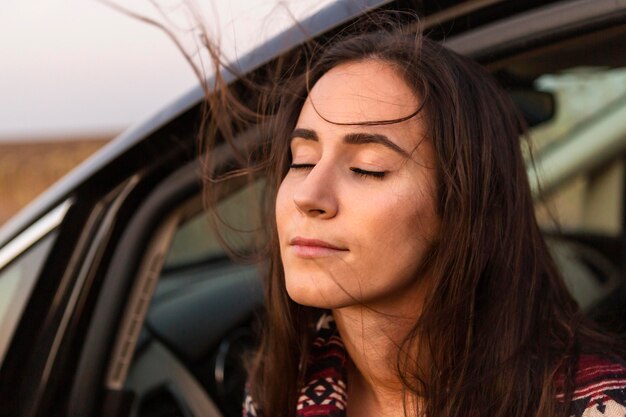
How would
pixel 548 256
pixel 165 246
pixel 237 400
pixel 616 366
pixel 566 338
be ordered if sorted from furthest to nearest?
pixel 237 400 → pixel 165 246 → pixel 548 256 → pixel 566 338 → pixel 616 366

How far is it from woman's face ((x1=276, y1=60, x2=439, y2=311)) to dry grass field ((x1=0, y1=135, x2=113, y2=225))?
457 inches

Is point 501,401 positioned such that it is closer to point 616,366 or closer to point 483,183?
point 616,366

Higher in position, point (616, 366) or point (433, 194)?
point (433, 194)

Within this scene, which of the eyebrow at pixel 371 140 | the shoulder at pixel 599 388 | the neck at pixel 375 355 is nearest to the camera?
the shoulder at pixel 599 388

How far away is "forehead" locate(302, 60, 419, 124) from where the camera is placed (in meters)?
1.63

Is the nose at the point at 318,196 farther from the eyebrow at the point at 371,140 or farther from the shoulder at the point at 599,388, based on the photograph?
the shoulder at the point at 599,388

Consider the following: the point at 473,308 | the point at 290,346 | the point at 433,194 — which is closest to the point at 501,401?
the point at 473,308

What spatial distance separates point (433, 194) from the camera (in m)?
1.61

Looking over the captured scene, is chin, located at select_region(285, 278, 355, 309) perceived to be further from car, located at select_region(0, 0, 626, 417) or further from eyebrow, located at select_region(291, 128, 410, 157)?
car, located at select_region(0, 0, 626, 417)

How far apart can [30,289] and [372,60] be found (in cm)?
108

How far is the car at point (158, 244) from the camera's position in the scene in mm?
1727

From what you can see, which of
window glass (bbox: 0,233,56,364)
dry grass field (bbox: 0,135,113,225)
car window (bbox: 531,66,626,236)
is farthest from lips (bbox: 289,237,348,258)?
dry grass field (bbox: 0,135,113,225)

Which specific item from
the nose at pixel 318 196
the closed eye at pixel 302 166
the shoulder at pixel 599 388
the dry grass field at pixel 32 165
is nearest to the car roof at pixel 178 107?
the closed eye at pixel 302 166

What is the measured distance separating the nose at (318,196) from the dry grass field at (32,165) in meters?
11.6
